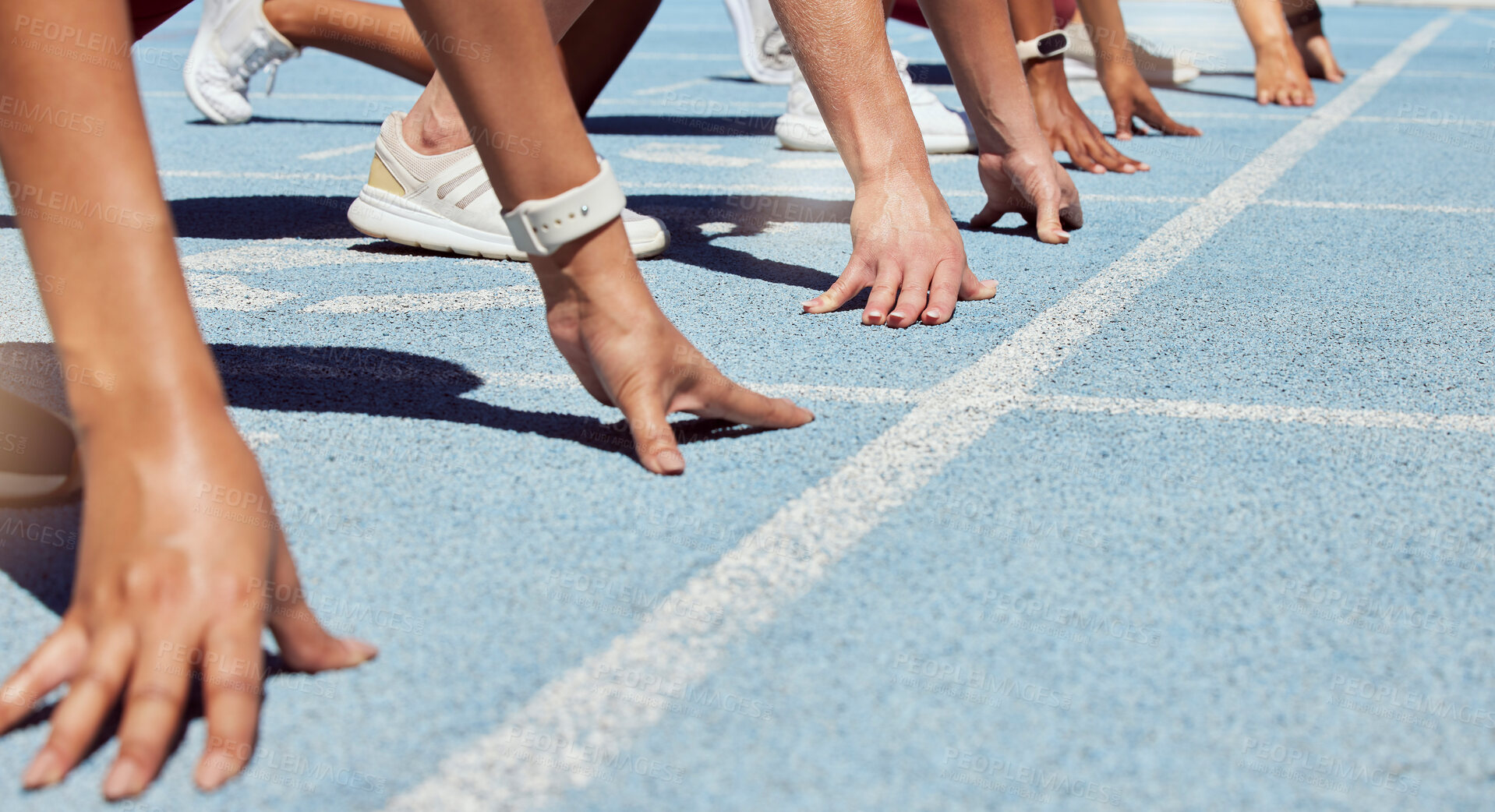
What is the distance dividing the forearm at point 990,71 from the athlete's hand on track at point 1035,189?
0.04 m

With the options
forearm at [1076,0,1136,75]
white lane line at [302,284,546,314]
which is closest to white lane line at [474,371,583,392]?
white lane line at [302,284,546,314]

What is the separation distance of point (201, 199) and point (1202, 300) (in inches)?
120

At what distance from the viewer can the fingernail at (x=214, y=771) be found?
112cm

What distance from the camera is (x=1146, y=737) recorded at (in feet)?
3.96

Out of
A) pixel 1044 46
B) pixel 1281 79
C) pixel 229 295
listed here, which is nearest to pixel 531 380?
pixel 229 295

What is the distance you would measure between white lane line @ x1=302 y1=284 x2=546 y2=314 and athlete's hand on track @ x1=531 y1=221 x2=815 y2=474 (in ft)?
3.54

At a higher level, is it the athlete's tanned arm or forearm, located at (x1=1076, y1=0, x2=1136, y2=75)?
the athlete's tanned arm

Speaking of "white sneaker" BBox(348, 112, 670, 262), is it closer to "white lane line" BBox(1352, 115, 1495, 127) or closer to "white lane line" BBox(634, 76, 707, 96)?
"white lane line" BBox(1352, 115, 1495, 127)

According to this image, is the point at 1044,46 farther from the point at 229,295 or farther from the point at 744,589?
the point at 744,589

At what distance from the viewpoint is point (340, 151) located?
5.46m

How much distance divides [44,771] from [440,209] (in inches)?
90.7

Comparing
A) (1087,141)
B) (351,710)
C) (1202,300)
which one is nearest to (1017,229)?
(1202,300)

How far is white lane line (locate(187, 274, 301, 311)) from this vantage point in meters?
2.85

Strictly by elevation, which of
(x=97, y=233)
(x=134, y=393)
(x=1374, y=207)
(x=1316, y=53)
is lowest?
(x=1316, y=53)
